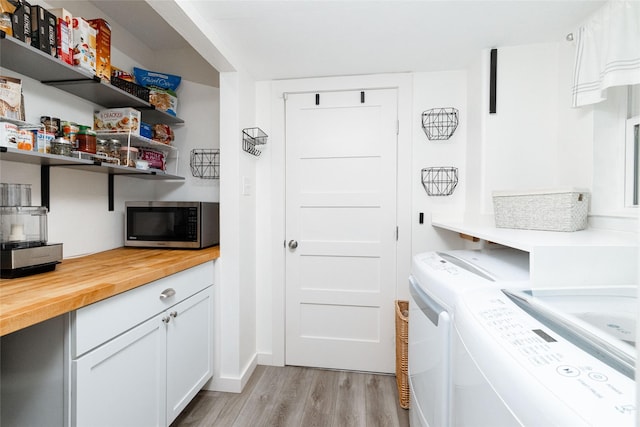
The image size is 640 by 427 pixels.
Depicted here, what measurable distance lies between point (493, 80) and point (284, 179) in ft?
4.94

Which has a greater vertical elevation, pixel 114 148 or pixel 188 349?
pixel 114 148

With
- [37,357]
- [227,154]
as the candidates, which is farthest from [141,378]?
[227,154]

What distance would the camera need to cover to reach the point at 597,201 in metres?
1.52

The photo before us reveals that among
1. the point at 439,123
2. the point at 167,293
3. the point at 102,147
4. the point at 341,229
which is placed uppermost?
the point at 439,123

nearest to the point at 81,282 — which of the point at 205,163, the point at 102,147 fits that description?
the point at 102,147

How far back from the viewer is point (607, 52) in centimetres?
135

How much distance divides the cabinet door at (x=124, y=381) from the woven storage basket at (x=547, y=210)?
1835 millimetres

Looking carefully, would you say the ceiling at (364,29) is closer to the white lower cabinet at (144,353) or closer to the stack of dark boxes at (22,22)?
the stack of dark boxes at (22,22)

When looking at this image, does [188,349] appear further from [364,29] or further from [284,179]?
[364,29]

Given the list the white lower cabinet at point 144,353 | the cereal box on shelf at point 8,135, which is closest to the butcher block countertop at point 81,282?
the white lower cabinet at point 144,353

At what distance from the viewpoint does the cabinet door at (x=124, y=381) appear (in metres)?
1.06

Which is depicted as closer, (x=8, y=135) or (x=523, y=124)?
(x=8, y=135)

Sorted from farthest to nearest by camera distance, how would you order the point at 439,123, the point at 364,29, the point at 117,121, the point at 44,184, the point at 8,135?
the point at 439,123 → the point at 117,121 → the point at 364,29 → the point at 44,184 → the point at 8,135

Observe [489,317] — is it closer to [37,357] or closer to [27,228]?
[37,357]
